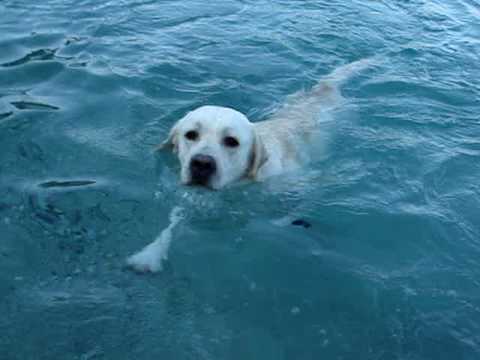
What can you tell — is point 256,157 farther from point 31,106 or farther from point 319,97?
point 31,106

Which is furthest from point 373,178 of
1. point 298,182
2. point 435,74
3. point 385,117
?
point 435,74

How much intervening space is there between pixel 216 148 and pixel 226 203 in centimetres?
53

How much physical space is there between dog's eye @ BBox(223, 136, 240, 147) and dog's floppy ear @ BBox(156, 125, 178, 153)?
53cm

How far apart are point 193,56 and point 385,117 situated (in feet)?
8.76

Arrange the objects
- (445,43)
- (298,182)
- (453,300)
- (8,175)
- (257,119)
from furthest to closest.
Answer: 1. (445,43)
2. (257,119)
3. (298,182)
4. (8,175)
5. (453,300)

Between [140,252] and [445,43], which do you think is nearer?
[140,252]

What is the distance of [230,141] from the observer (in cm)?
538

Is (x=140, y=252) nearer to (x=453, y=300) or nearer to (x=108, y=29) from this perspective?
(x=453, y=300)

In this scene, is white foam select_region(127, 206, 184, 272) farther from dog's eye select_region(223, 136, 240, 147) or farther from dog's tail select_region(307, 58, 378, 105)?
dog's tail select_region(307, 58, 378, 105)

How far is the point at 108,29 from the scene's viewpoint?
29.0 feet

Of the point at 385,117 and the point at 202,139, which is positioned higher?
the point at 202,139

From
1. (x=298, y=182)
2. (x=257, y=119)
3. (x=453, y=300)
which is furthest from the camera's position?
(x=257, y=119)

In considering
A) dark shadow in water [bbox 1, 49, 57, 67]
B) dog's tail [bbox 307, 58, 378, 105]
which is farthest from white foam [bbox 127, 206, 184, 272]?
dark shadow in water [bbox 1, 49, 57, 67]

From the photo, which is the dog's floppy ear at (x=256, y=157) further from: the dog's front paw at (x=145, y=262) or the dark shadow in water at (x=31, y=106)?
the dark shadow in water at (x=31, y=106)
